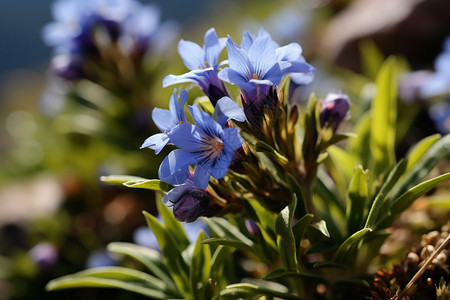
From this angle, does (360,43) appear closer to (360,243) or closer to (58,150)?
A: (360,243)

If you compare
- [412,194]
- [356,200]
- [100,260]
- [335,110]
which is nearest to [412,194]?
[412,194]

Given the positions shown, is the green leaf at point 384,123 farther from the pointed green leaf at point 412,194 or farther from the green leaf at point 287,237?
the green leaf at point 287,237

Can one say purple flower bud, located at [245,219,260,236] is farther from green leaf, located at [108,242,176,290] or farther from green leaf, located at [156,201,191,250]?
green leaf, located at [108,242,176,290]

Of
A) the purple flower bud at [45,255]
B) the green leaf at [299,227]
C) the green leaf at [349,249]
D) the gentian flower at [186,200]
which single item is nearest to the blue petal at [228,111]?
the gentian flower at [186,200]

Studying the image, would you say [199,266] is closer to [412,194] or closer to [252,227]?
[252,227]

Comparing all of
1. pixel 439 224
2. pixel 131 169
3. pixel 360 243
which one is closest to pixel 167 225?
pixel 360 243

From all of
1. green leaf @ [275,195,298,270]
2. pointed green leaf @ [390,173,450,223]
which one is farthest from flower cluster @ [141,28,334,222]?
pointed green leaf @ [390,173,450,223]
